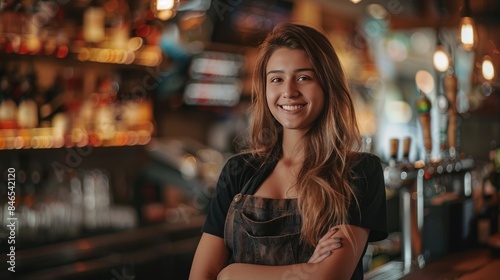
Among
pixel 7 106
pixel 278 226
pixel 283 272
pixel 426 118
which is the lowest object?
pixel 283 272

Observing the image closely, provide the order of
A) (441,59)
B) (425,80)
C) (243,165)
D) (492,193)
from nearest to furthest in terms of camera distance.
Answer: (243,165) < (492,193) < (441,59) < (425,80)

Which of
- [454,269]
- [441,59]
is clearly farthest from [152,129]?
[454,269]

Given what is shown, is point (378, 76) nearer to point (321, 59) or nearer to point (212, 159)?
point (212, 159)

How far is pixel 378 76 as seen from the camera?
758cm

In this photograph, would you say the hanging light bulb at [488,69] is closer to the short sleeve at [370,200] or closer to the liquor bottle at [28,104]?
the short sleeve at [370,200]

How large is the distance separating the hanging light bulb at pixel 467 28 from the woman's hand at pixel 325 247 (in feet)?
5.66

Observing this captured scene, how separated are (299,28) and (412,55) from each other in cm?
708

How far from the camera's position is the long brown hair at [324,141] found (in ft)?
5.69

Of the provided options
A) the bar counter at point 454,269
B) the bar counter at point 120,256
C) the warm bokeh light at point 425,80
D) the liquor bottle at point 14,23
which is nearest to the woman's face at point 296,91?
the bar counter at point 454,269

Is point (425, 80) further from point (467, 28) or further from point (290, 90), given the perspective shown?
point (290, 90)

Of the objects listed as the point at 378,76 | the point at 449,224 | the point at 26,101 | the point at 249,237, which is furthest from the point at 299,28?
the point at 378,76

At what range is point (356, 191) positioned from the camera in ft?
5.79

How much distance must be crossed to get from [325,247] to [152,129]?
3.08 meters

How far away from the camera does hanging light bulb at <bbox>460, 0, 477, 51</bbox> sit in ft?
10.1
